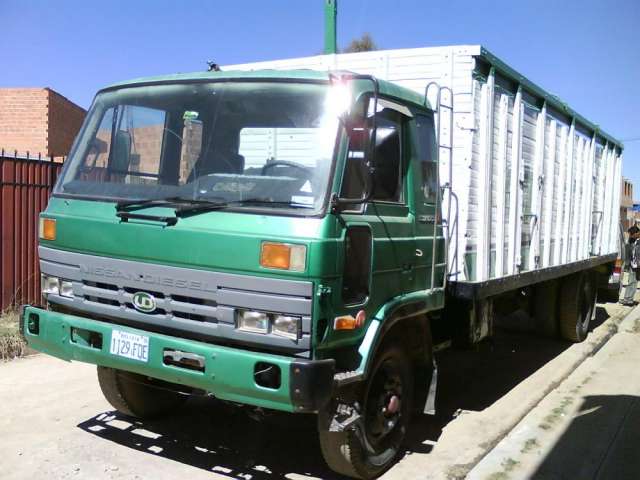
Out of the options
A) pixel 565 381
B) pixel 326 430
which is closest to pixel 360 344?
pixel 326 430

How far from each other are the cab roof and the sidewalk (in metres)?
2.50

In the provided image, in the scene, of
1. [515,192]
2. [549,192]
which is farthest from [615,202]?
[515,192]

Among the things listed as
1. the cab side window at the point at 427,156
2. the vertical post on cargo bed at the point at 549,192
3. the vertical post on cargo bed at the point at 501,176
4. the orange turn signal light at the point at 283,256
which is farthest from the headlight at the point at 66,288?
the vertical post on cargo bed at the point at 549,192

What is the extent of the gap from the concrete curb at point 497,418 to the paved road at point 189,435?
10 mm

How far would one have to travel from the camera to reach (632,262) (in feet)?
40.7

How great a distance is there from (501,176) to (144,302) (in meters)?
3.14

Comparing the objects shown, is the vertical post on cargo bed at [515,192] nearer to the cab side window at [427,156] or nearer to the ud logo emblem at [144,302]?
the cab side window at [427,156]

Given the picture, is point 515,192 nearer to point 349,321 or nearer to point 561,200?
point 561,200

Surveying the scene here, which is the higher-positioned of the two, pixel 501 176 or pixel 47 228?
pixel 501 176

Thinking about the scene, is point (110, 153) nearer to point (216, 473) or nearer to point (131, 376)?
point (131, 376)

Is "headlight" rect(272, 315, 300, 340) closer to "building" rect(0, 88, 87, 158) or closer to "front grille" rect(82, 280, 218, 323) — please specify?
"front grille" rect(82, 280, 218, 323)

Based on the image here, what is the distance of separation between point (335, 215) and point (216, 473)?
6.18ft

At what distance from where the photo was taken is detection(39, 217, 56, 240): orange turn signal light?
3855 mm

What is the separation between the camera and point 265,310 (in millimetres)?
3156
